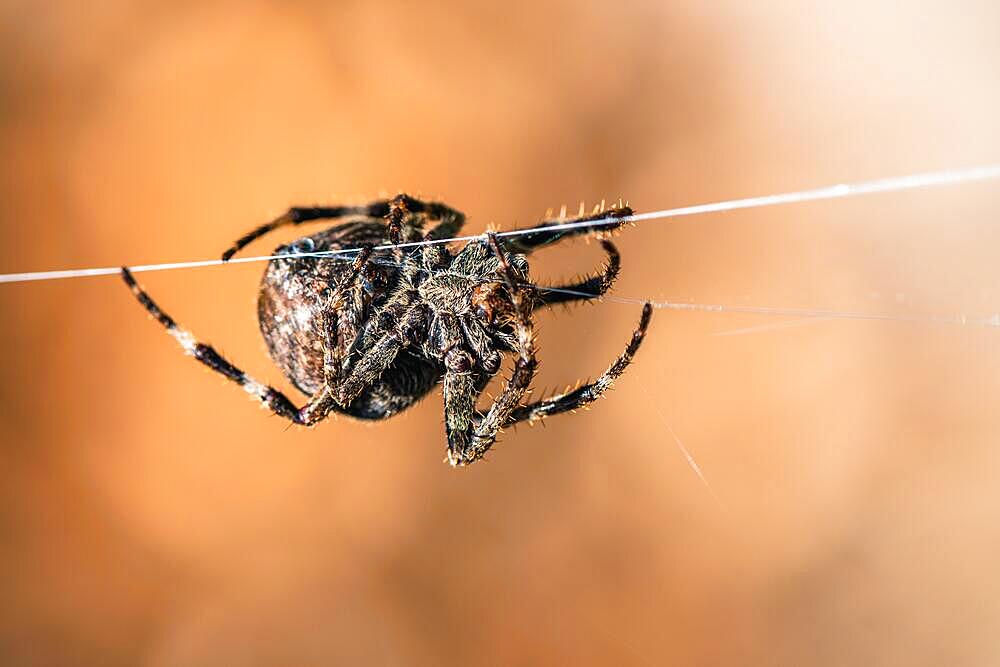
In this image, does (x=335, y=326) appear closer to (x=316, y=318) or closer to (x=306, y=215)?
(x=316, y=318)

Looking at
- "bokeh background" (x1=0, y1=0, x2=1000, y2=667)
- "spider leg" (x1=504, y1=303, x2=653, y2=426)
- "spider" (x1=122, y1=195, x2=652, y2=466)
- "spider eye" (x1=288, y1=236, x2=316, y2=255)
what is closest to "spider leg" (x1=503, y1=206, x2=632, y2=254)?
"spider" (x1=122, y1=195, x2=652, y2=466)

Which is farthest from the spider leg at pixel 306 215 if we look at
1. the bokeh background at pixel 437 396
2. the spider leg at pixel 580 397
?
the bokeh background at pixel 437 396

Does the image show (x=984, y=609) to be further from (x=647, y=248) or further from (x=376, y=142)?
(x=376, y=142)

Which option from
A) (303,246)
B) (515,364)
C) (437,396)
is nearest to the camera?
(515,364)

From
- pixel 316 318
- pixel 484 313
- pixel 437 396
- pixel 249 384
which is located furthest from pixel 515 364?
pixel 437 396

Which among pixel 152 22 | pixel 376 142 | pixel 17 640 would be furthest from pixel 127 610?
pixel 152 22

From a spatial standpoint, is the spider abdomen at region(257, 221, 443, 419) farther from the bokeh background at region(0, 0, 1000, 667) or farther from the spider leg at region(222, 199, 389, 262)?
the bokeh background at region(0, 0, 1000, 667)

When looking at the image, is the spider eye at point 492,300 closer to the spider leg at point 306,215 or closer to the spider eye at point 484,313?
the spider eye at point 484,313
